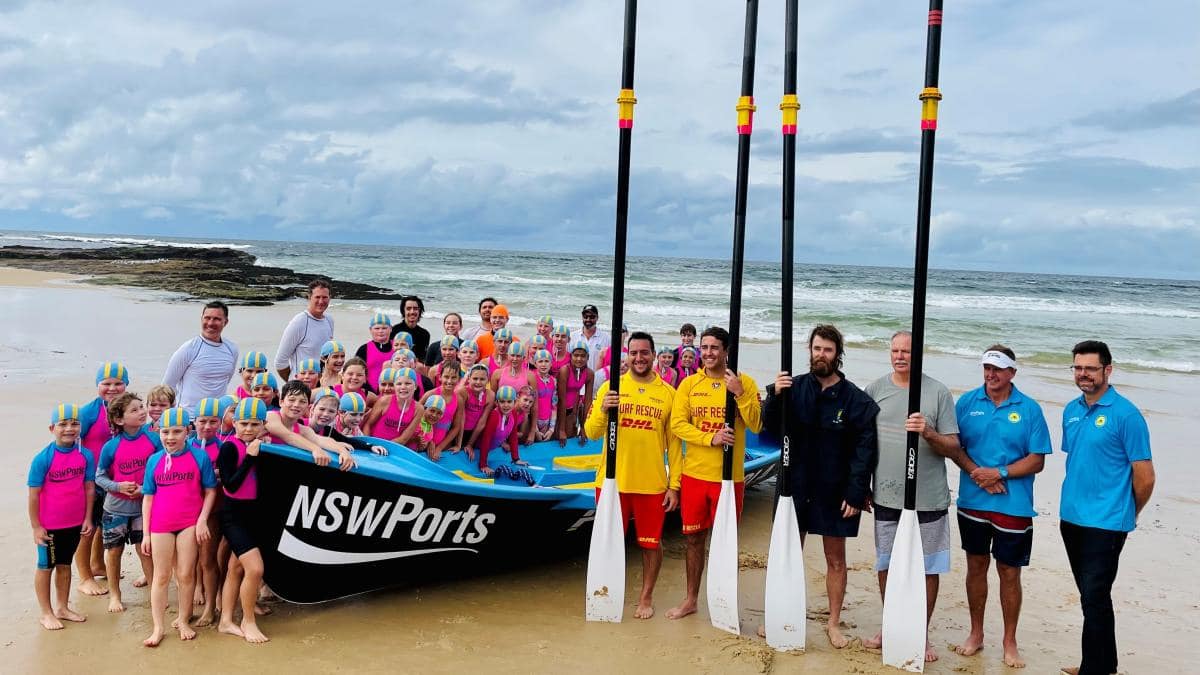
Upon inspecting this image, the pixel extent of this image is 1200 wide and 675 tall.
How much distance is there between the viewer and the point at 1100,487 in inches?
163

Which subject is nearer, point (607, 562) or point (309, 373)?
point (607, 562)

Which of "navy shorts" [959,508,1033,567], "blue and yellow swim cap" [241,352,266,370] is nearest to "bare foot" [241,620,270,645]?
"blue and yellow swim cap" [241,352,266,370]

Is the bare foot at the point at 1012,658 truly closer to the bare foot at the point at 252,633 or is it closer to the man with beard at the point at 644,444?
the man with beard at the point at 644,444

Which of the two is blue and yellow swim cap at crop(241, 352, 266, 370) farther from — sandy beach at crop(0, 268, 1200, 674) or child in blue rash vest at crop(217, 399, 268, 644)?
sandy beach at crop(0, 268, 1200, 674)

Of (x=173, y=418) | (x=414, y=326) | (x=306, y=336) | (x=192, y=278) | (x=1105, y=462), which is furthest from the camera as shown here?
(x=192, y=278)

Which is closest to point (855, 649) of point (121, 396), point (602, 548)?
point (602, 548)

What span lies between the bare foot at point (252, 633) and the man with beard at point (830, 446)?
2979 millimetres

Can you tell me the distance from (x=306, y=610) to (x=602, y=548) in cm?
179

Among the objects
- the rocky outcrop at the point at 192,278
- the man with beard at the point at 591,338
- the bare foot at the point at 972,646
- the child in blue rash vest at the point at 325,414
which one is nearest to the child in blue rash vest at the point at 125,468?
the child in blue rash vest at the point at 325,414

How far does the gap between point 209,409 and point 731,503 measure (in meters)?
2.89

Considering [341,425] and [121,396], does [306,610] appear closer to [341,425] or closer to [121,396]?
[341,425]

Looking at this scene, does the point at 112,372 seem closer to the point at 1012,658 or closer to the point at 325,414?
the point at 325,414

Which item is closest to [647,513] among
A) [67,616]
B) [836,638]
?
[836,638]

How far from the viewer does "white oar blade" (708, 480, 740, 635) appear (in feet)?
15.9
